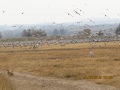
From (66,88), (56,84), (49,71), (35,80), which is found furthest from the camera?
(49,71)

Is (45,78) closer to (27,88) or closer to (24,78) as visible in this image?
(24,78)

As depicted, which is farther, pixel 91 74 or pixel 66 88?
pixel 91 74

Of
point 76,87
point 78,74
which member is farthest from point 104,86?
point 78,74

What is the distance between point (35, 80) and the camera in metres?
37.3

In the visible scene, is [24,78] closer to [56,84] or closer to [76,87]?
[56,84]

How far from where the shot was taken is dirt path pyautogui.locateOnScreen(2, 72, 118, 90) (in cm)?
3211

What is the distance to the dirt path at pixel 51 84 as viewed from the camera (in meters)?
32.1

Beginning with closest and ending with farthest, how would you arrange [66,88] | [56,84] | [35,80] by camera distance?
[66,88] < [56,84] < [35,80]

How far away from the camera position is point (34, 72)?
4334 cm

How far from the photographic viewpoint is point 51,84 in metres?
34.4

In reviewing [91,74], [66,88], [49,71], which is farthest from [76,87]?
[49,71]

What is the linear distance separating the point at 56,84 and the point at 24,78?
19.6 ft

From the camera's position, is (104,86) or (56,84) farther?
(56,84)

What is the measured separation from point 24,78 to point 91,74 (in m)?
7.17
